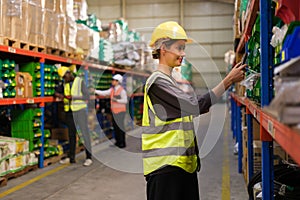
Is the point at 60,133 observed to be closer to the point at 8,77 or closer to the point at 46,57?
the point at 46,57

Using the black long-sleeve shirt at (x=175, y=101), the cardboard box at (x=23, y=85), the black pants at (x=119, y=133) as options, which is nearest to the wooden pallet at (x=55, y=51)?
the cardboard box at (x=23, y=85)

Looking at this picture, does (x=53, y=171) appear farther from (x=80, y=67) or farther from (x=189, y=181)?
(x=189, y=181)

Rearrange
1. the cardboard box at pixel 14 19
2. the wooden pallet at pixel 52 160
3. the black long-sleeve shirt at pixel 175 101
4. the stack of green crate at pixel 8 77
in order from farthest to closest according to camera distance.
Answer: the wooden pallet at pixel 52 160 → the stack of green crate at pixel 8 77 → the cardboard box at pixel 14 19 → the black long-sleeve shirt at pixel 175 101

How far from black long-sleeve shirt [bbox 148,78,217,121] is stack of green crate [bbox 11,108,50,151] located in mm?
4897

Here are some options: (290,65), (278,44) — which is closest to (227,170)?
(278,44)

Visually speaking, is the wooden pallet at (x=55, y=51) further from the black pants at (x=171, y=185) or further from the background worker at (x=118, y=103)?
the black pants at (x=171, y=185)

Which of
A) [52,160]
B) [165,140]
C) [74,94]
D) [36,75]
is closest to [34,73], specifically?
[36,75]

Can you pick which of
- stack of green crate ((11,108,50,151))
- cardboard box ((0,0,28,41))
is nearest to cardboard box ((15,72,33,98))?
stack of green crate ((11,108,50,151))

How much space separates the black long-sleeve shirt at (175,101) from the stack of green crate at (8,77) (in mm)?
4155

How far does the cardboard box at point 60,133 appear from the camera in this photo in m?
8.29

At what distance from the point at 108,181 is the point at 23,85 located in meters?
2.24

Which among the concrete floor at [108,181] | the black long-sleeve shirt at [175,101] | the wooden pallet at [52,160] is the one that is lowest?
the concrete floor at [108,181]

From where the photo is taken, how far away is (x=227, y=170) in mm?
6988

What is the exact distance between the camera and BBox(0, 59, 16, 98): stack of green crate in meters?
6.18
